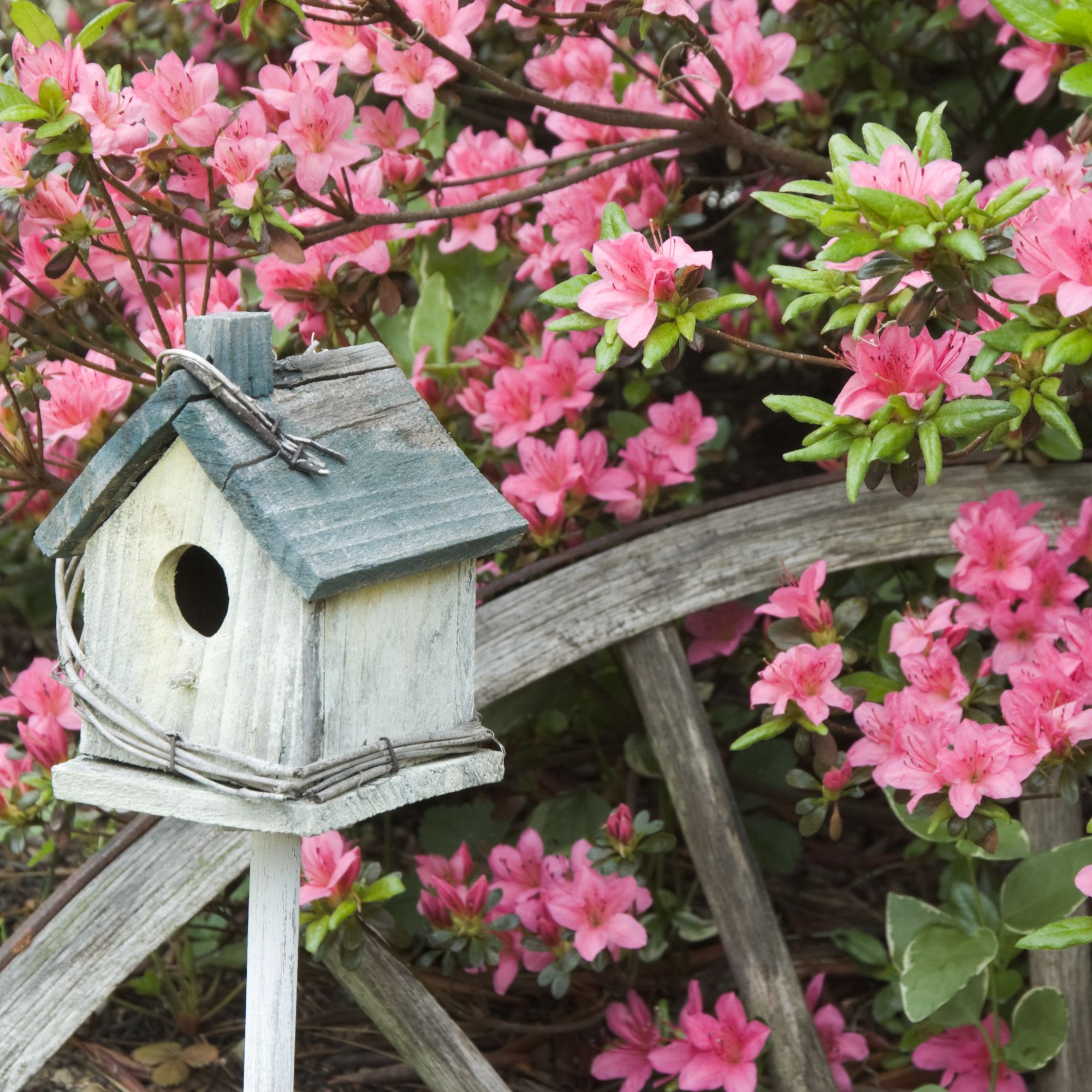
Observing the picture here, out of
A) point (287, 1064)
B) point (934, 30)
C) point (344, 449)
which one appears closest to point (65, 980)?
point (287, 1064)

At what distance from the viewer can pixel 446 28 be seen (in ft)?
5.53

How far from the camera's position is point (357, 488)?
1.25 meters

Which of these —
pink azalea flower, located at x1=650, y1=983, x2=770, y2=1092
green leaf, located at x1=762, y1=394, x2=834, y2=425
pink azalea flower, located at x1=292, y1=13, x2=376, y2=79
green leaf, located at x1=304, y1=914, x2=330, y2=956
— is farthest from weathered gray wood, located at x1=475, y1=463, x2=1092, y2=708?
pink azalea flower, located at x1=292, y1=13, x2=376, y2=79

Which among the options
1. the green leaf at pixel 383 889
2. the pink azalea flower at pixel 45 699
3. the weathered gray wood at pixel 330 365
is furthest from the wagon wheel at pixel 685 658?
the weathered gray wood at pixel 330 365

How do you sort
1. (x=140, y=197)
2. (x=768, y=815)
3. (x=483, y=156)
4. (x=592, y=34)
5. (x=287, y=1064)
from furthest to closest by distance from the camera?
(x=768, y=815) → (x=483, y=156) → (x=592, y=34) → (x=140, y=197) → (x=287, y=1064)

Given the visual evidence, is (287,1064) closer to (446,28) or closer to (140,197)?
(140,197)

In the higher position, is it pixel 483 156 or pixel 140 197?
pixel 483 156

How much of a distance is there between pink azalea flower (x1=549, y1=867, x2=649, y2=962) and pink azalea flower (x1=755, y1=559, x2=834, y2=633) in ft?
1.36

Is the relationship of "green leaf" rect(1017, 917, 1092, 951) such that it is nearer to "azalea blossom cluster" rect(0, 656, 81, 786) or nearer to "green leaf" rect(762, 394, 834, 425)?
"green leaf" rect(762, 394, 834, 425)

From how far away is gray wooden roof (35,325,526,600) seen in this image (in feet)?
3.87

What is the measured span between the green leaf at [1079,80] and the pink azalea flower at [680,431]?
845mm

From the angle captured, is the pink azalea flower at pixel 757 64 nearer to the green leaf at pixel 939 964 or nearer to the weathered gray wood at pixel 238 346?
the weathered gray wood at pixel 238 346

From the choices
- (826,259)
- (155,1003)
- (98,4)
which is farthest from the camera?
(98,4)

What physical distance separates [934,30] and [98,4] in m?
1.73
